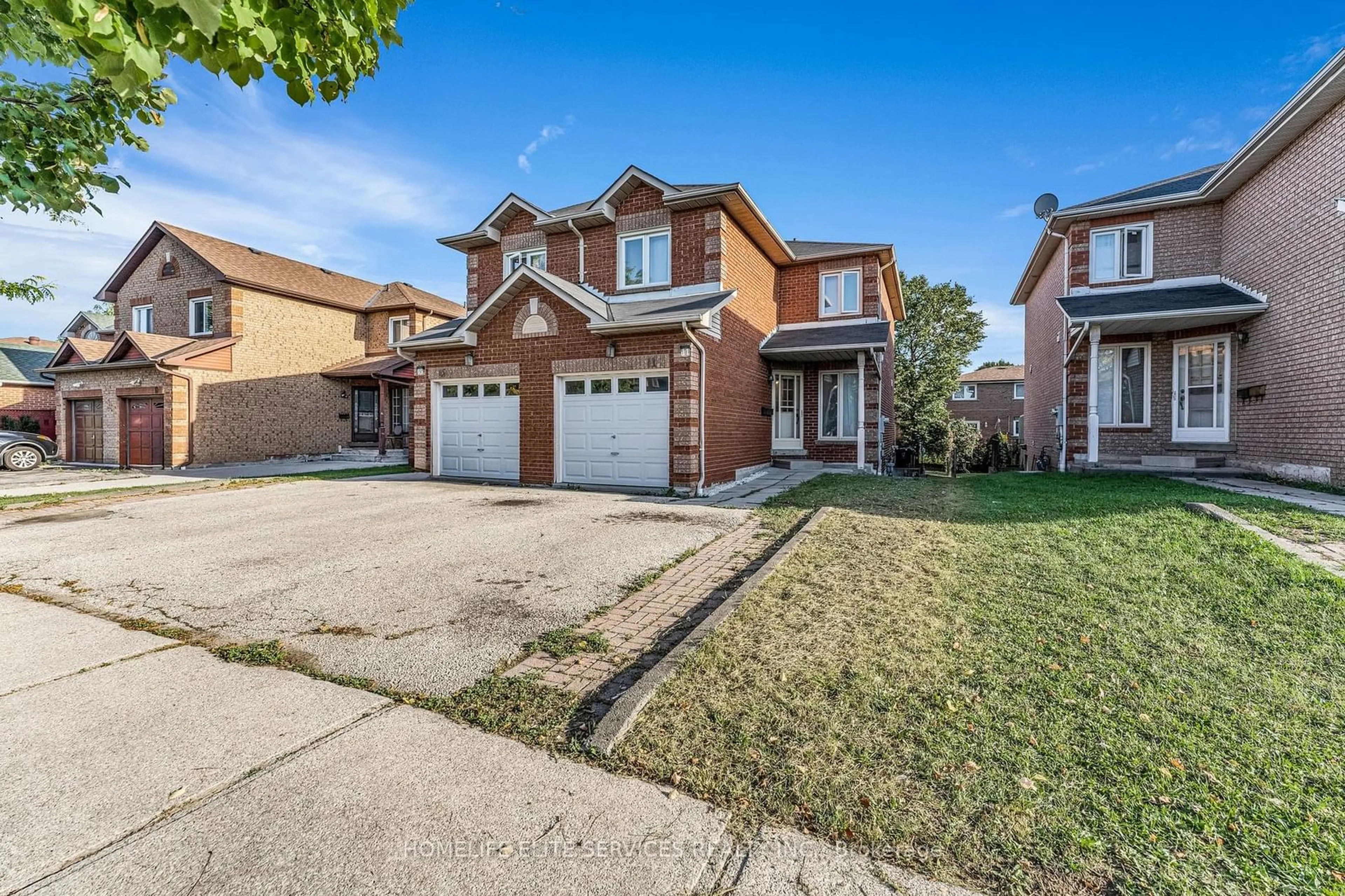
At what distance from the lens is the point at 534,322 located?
42.0 feet

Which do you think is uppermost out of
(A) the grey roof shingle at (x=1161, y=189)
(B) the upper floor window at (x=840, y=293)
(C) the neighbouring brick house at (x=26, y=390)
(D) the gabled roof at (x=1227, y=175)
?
(A) the grey roof shingle at (x=1161, y=189)

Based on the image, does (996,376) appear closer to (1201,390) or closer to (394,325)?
(1201,390)

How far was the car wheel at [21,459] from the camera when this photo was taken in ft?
58.2

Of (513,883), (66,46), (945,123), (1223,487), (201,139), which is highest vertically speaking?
(945,123)

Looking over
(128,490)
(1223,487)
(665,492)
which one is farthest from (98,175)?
(1223,487)

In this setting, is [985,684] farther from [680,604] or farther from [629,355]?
[629,355]

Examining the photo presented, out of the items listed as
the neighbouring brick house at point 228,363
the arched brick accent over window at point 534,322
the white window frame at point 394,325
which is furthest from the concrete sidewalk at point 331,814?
the white window frame at point 394,325

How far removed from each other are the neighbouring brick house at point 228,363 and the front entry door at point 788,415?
1561cm

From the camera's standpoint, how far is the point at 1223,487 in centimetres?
990

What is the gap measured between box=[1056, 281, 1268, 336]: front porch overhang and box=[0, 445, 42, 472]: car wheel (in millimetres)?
30592

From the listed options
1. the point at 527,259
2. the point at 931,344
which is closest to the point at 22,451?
the point at 527,259

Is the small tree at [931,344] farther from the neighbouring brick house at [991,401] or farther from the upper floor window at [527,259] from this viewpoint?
the upper floor window at [527,259]

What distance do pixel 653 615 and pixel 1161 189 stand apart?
1795cm

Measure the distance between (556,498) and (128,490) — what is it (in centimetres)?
965
